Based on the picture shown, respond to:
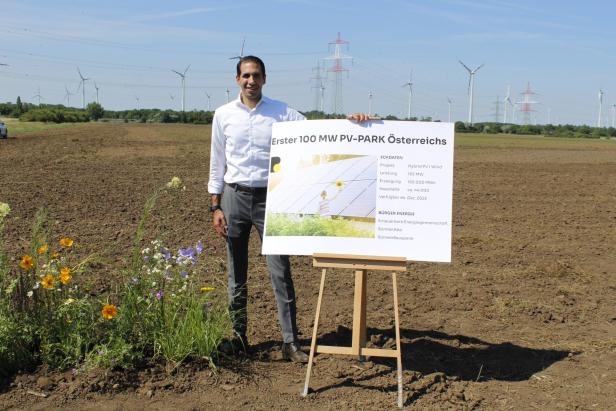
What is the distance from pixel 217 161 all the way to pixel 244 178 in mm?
306

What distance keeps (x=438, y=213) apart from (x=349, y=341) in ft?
5.53

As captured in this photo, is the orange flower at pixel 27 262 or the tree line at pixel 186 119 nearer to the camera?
the orange flower at pixel 27 262

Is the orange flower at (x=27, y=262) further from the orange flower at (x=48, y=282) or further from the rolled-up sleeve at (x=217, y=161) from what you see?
the rolled-up sleeve at (x=217, y=161)

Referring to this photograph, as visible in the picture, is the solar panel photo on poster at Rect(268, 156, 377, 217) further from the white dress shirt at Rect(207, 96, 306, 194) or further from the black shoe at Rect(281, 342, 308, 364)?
the black shoe at Rect(281, 342, 308, 364)

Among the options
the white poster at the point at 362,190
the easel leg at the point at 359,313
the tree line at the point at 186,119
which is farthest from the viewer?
the tree line at the point at 186,119

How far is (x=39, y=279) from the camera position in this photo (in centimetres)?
495

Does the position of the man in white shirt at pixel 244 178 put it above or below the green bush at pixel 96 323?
above

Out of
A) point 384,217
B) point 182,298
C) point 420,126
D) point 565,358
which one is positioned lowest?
point 565,358

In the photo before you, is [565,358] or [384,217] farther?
[565,358]

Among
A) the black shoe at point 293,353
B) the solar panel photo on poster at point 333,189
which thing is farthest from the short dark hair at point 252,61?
the black shoe at point 293,353

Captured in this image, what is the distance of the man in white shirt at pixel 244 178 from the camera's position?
16.5 ft

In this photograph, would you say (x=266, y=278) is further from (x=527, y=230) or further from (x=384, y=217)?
(x=527, y=230)

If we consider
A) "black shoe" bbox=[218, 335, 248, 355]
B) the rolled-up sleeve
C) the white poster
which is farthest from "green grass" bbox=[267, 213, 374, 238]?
"black shoe" bbox=[218, 335, 248, 355]

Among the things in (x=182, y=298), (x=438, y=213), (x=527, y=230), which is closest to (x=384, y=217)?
(x=438, y=213)
